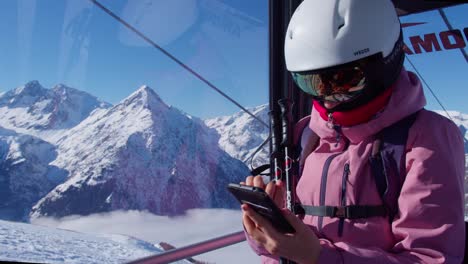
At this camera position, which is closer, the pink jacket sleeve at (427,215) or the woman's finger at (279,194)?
the pink jacket sleeve at (427,215)

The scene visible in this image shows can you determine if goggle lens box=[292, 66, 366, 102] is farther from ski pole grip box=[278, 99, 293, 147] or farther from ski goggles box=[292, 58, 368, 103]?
ski pole grip box=[278, 99, 293, 147]

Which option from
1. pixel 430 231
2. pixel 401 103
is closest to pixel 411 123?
pixel 401 103

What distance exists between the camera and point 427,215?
1.81ft

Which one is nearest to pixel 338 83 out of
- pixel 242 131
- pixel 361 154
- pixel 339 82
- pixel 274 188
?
pixel 339 82

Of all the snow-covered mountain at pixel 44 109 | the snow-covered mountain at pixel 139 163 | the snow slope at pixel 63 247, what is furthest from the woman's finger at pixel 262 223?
the snow-covered mountain at pixel 44 109

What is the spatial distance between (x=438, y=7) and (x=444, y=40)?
0.52 feet

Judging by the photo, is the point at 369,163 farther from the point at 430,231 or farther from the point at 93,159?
the point at 93,159

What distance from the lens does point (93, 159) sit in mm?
3473

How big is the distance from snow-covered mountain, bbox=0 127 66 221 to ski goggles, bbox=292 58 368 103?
108 inches

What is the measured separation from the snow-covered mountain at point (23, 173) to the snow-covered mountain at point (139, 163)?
10 cm

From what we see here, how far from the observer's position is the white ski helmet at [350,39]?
2.23 ft

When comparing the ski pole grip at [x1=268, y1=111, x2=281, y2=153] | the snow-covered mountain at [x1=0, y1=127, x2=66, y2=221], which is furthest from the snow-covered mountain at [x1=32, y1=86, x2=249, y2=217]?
the ski pole grip at [x1=268, y1=111, x2=281, y2=153]

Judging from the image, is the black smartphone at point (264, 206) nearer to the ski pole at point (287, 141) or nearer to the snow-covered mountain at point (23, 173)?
the ski pole at point (287, 141)

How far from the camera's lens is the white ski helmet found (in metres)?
0.68
